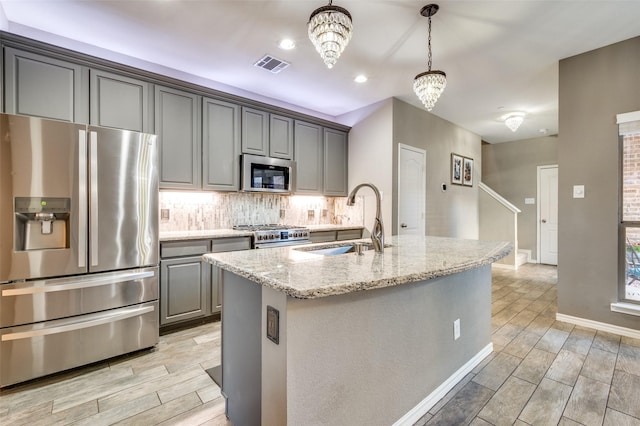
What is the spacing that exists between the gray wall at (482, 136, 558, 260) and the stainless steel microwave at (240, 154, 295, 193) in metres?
5.43

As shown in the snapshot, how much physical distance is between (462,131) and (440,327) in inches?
193

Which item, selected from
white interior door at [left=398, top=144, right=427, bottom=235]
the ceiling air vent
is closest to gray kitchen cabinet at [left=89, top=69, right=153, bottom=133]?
the ceiling air vent

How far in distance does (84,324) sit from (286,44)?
279cm

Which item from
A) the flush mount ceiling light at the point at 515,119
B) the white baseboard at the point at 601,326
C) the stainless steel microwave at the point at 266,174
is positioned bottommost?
the white baseboard at the point at 601,326

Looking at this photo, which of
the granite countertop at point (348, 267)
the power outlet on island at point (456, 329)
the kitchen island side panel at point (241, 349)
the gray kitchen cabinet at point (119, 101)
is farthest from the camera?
the gray kitchen cabinet at point (119, 101)

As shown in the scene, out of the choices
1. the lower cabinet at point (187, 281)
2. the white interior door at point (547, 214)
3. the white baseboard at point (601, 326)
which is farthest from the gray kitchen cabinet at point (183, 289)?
the white interior door at point (547, 214)

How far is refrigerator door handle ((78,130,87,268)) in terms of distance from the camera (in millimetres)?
2078

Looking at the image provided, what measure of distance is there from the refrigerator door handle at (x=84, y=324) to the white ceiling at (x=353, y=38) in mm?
2318

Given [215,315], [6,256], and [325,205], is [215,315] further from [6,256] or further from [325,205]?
[325,205]

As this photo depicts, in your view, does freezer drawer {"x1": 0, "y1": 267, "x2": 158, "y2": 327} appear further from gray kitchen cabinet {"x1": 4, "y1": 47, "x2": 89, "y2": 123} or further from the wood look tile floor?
gray kitchen cabinet {"x1": 4, "y1": 47, "x2": 89, "y2": 123}

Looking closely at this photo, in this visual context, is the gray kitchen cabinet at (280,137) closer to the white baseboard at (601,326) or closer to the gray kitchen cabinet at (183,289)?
the gray kitchen cabinet at (183,289)

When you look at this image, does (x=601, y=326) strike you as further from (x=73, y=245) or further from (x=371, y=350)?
(x=73, y=245)

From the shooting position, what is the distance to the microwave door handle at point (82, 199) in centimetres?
208

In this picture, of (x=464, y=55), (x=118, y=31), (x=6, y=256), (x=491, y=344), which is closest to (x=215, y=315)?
(x=6, y=256)
